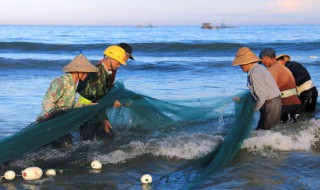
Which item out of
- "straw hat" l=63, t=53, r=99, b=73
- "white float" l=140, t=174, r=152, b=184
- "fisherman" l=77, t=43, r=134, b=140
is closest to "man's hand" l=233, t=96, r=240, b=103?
"fisherman" l=77, t=43, r=134, b=140

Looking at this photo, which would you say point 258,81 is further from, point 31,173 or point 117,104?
point 31,173

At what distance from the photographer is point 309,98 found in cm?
940

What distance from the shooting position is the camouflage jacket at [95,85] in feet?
21.0

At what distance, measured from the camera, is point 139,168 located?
249 inches

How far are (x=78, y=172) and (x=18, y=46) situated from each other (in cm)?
2903

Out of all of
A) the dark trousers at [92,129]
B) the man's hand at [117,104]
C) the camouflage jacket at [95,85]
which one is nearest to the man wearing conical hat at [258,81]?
the man's hand at [117,104]

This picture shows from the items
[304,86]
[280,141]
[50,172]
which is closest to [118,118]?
[50,172]

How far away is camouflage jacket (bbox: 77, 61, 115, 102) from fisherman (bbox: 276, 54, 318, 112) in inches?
161

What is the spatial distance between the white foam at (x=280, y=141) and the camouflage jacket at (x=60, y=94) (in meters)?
2.58

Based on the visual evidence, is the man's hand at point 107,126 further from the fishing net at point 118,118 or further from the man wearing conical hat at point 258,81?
the man wearing conical hat at point 258,81

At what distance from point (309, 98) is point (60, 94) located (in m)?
5.24

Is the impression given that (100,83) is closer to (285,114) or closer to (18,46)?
(285,114)

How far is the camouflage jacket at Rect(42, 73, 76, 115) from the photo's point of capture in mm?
6051

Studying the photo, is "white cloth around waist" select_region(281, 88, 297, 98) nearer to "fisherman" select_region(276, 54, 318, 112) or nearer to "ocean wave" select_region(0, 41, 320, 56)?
"fisherman" select_region(276, 54, 318, 112)
